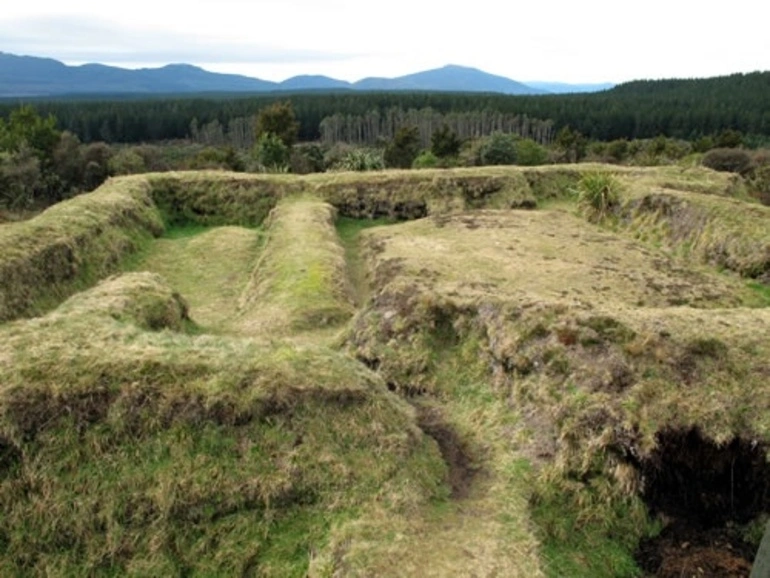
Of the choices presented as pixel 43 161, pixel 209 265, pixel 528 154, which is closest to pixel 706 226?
pixel 209 265

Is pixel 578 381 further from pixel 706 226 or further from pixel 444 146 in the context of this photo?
pixel 444 146

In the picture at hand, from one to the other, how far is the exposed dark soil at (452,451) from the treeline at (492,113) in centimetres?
11014

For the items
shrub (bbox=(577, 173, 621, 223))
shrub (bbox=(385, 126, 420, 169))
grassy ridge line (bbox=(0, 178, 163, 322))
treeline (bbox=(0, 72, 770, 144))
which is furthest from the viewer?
treeline (bbox=(0, 72, 770, 144))

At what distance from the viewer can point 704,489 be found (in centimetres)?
933

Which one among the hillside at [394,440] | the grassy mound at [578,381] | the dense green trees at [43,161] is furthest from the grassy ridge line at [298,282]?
the dense green trees at [43,161]

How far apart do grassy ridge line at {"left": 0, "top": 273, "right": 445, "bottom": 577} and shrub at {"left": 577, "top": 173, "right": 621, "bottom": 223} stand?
66.7 ft

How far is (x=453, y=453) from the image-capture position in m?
10.0

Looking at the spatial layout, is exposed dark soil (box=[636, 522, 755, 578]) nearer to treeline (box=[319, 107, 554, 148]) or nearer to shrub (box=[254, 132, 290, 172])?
shrub (box=[254, 132, 290, 172])

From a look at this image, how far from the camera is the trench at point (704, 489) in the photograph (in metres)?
8.83

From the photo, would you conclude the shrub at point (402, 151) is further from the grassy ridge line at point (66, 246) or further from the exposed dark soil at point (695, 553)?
the exposed dark soil at point (695, 553)

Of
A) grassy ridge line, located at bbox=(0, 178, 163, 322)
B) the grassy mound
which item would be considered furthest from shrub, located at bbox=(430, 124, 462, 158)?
the grassy mound

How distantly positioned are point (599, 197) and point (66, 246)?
69.9 feet

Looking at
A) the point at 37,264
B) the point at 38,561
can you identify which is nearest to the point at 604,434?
the point at 38,561

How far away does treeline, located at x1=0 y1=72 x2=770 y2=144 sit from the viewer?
4422 inches
